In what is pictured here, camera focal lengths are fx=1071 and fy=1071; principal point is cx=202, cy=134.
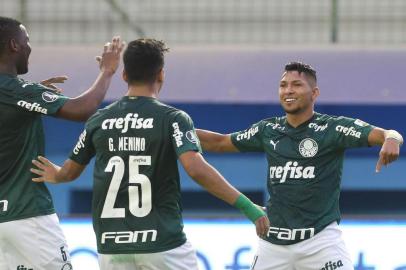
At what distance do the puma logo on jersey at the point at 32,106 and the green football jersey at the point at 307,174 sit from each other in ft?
6.63

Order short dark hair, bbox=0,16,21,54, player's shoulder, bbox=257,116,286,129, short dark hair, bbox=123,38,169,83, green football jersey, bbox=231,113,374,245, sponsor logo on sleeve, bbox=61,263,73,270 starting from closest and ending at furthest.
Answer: short dark hair, bbox=123,38,169,83 < sponsor logo on sleeve, bbox=61,263,73,270 < short dark hair, bbox=0,16,21,54 < green football jersey, bbox=231,113,374,245 < player's shoulder, bbox=257,116,286,129

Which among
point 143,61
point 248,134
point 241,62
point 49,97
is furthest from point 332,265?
point 241,62

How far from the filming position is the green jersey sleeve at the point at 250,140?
820 centimetres

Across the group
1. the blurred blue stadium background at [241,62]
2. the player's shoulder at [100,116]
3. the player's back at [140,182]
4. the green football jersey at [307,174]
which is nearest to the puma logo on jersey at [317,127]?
the green football jersey at [307,174]

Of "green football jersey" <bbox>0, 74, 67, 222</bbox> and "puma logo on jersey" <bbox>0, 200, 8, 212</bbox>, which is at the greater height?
"green football jersey" <bbox>0, 74, 67, 222</bbox>

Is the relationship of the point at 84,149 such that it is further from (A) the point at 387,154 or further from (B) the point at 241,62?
(B) the point at 241,62

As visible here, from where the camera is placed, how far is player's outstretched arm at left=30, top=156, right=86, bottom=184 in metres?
6.53

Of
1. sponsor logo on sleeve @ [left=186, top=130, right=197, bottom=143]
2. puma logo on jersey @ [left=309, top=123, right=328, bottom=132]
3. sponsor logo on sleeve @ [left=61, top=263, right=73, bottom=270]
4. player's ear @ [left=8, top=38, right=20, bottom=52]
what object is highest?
player's ear @ [left=8, top=38, right=20, bottom=52]

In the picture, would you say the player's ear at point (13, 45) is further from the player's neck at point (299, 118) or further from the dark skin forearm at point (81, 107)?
the player's neck at point (299, 118)

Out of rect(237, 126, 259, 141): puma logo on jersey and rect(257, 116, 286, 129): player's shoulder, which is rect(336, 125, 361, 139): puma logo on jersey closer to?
rect(257, 116, 286, 129): player's shoulder

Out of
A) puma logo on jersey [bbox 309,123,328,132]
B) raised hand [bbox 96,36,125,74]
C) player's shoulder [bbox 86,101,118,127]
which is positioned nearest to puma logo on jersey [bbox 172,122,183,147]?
player's shoulder [bbox 86,101,118,127]

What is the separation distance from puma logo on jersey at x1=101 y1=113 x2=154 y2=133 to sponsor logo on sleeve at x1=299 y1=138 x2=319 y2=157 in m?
1.98

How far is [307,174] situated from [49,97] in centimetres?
211

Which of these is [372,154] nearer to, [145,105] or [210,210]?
[210,210]
